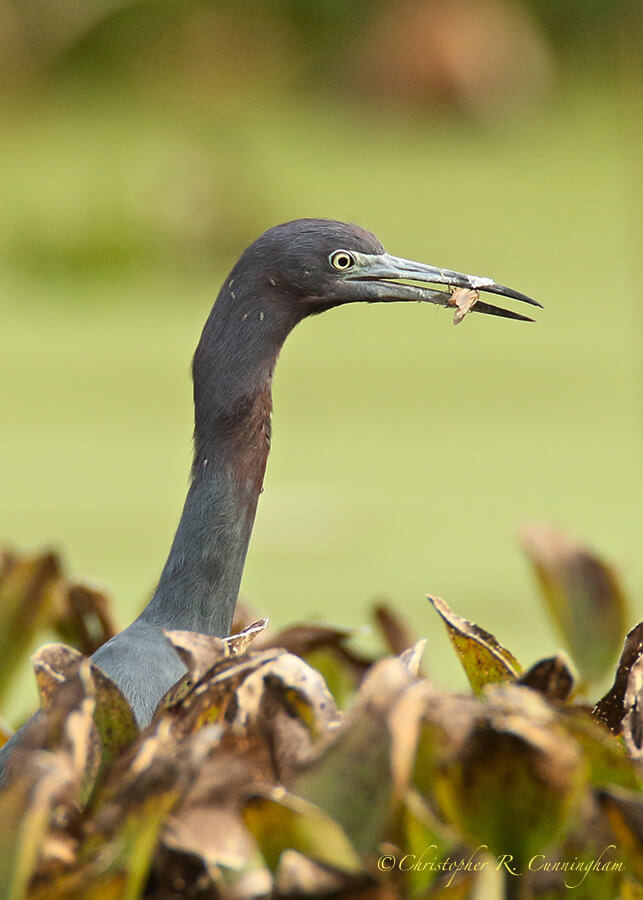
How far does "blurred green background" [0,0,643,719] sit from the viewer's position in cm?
313

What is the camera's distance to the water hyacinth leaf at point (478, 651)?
3.38 ft

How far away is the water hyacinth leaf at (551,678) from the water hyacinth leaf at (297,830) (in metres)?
0.19

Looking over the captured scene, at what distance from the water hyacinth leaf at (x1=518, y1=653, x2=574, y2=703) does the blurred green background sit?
1.93ft

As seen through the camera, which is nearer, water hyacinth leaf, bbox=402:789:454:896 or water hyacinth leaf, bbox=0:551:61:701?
water hyacinth leaf, bbox=402:789:454:896

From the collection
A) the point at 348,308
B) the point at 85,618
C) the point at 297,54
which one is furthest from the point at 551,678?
the point at 297,54

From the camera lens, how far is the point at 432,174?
5.79 m

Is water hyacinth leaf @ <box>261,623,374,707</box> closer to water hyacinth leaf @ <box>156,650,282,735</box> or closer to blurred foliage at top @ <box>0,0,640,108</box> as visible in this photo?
water hyacinth leaf @ <box>156,650,282,735</box>

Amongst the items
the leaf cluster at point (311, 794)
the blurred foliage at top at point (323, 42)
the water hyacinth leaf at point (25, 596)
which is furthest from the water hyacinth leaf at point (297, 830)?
the blurred foliage at top at point (323, 42)

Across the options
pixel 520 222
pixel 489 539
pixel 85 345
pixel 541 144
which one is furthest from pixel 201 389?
pixel 541 144

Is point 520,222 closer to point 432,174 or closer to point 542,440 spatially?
point 432,174

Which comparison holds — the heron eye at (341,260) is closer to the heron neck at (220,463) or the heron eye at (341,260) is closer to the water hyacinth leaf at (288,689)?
the heron neck at (220,463)

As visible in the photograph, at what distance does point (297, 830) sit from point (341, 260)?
31.9 inches

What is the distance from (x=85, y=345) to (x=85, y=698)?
11.9ft

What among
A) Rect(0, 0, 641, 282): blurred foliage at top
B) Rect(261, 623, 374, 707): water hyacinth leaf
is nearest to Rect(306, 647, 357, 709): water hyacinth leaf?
Rect(261, 623, 374, 707): water hyacinth leaf
